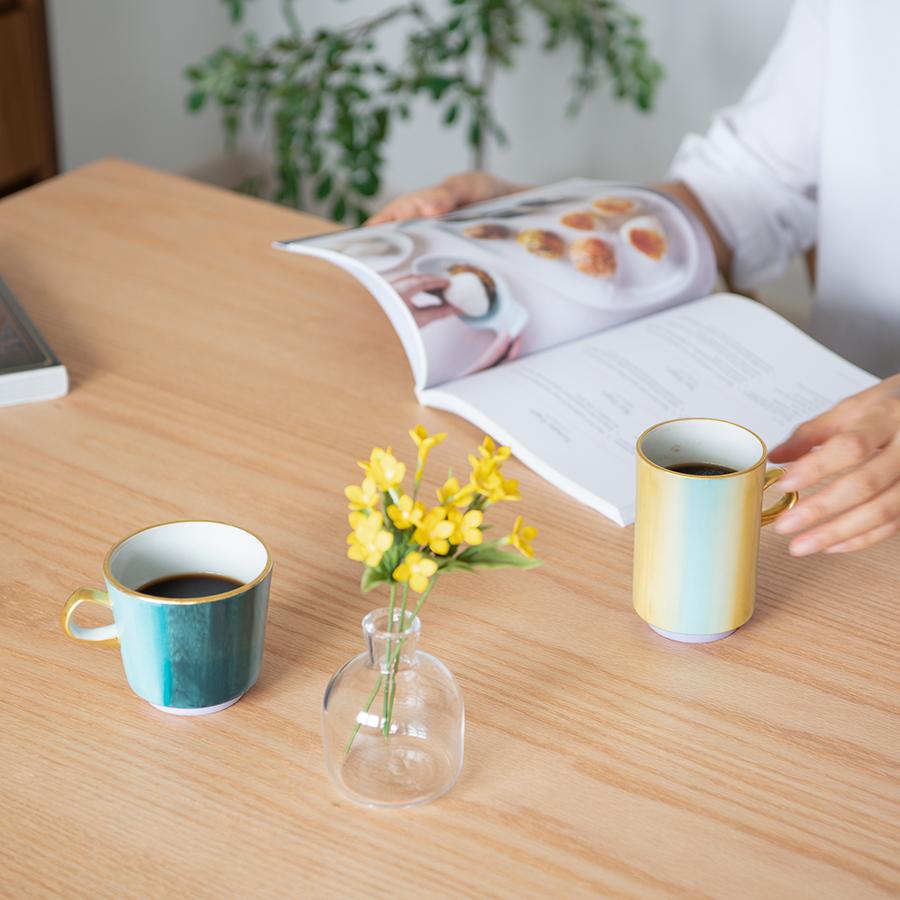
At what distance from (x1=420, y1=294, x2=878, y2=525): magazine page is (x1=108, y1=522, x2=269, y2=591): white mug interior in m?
0.28

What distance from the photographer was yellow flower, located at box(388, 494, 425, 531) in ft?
1.80

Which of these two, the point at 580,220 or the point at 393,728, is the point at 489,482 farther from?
the point at 580,220

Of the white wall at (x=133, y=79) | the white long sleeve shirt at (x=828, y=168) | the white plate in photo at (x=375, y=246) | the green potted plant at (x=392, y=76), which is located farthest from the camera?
the white wall at (x=133, y=79)

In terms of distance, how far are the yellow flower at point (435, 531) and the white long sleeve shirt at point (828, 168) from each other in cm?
87

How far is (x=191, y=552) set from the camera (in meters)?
0.68

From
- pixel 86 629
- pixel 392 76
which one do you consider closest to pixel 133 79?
pixel 392 76

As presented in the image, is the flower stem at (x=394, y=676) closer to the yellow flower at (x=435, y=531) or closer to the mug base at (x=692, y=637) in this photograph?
the yellow flower at (x=435, y=531)

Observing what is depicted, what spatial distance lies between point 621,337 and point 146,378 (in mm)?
401

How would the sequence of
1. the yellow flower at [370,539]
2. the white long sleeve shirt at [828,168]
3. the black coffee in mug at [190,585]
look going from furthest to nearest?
the white long sleeve shirt at [828,168]
the black coffee in mug at [190,585]
the yellow flower at [370,539]

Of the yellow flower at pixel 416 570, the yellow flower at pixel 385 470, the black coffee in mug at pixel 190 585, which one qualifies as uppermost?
the yellow flower at pixel 385 470

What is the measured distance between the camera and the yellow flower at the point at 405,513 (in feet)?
1.80

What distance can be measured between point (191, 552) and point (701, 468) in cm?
29

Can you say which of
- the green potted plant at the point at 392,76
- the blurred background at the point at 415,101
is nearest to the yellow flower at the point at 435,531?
the green potted plant at the point at 392,76

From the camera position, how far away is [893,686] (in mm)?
704
